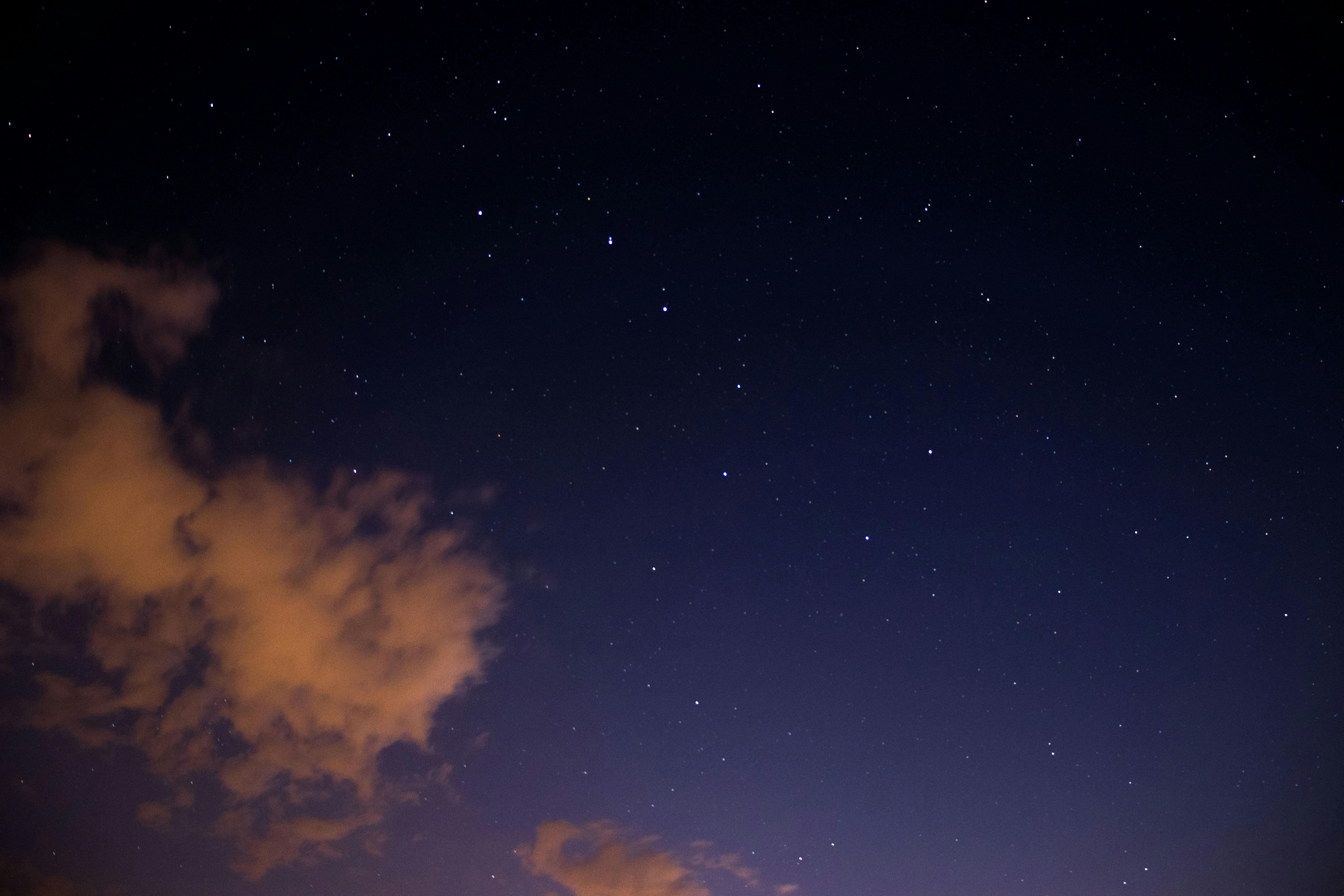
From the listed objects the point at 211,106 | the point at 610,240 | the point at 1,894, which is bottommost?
the point at 1,894

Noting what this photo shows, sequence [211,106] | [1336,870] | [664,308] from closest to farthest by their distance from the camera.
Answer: [211,106], [664,308], [1336,870]

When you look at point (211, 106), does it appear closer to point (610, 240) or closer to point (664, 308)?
point (610, 240)

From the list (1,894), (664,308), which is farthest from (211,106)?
(1,894)

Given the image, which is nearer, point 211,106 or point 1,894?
point 211,106

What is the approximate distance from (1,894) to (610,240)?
69.3 ft

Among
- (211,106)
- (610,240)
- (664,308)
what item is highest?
(211,106)

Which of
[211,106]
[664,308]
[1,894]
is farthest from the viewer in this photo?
[1,894]

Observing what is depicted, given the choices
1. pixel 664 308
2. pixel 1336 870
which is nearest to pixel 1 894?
pixel 664 308

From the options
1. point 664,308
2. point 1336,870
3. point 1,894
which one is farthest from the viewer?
point 1,894

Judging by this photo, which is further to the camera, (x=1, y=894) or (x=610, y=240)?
(x=1, y=894)

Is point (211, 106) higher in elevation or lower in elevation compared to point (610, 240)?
higher

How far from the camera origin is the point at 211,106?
4.87m

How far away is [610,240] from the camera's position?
5.15 metres

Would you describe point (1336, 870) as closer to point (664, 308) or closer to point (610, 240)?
point (664, 308)
